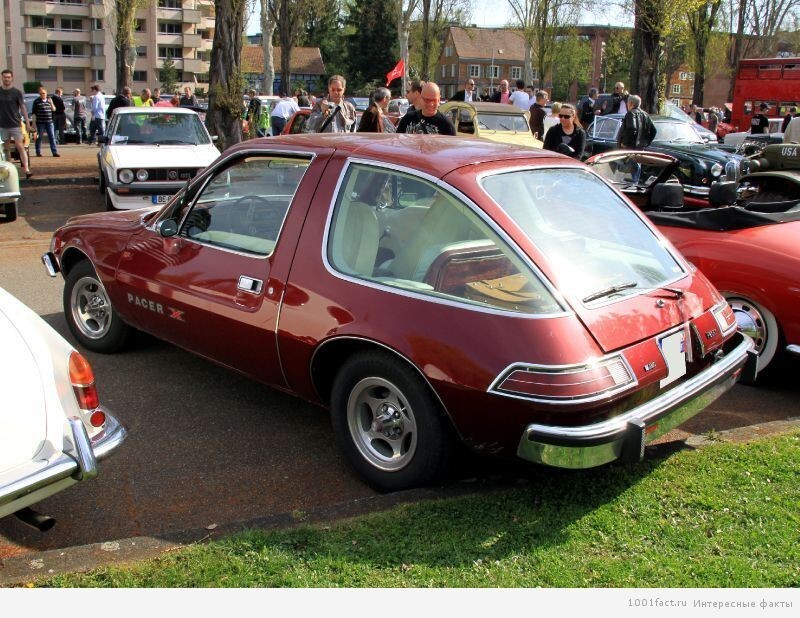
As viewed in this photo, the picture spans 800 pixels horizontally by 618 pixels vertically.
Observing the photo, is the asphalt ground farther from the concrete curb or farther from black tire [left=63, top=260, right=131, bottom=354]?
black tire [left=63, top=260, right=131, bottom=354]

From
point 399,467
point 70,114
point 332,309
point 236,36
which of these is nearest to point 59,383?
point 332,309

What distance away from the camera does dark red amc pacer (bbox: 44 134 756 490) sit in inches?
132

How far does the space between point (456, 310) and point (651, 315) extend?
3.13 ft

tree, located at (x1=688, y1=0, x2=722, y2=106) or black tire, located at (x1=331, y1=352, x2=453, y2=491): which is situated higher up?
tree, located at (x1=688, y1=0, x2=722, y2=106)

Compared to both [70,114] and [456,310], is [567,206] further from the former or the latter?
[70,114]

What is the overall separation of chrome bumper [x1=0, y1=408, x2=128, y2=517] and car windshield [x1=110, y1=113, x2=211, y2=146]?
31.7ft

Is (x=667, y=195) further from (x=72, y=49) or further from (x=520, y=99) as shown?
(x=72, y=49)

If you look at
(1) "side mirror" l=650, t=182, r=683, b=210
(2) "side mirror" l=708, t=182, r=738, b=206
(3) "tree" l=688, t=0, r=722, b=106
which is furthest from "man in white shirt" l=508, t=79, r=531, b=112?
(3) "tree" l=688, t=0, r=722, b=106

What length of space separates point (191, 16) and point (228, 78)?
237ft

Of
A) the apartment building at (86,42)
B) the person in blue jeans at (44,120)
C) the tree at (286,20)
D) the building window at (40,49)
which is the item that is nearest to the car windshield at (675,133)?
the person in blue jeans at (44,120)

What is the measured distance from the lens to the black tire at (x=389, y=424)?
3592 mm

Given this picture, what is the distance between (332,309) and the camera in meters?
3.88

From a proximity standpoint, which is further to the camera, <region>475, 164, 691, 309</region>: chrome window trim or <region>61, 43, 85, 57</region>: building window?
<region>61, 43, 85, 57</region>: building window

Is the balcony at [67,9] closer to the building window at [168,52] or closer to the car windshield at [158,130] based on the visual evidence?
the building window at [168,52]
